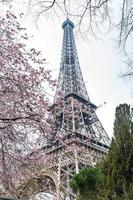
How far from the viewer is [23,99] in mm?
8773

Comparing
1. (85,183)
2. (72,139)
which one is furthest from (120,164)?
(85,183)

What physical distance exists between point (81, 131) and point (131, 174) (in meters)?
16.3

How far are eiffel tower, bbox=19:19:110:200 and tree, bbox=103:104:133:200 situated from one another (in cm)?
231

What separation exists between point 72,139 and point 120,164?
14.9 feet

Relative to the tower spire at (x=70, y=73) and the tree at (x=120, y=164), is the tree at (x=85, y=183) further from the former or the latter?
the tower spire at (x=70, y=73)

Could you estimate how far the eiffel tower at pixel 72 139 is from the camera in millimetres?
21953

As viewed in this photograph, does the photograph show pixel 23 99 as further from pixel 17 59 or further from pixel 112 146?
pixel 112 146

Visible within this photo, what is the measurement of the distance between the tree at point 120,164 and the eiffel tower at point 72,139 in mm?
2309

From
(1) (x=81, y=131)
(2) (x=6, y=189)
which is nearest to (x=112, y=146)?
(2) (x=6, y=189)

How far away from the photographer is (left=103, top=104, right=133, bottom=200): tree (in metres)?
12.9

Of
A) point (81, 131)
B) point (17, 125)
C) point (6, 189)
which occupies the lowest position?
point (6, 189)

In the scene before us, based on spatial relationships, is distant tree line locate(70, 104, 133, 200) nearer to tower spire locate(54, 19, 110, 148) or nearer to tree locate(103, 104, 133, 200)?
tree locate(103, 104, 133, 200)

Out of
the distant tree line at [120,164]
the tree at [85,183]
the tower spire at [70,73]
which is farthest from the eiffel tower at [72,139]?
the tree at [85,183]

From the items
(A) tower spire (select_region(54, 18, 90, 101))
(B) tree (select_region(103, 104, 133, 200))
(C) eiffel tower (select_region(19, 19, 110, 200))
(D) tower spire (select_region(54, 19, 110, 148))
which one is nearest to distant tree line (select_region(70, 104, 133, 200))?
(B) tree (select_region(103, 104, 133, 200))
